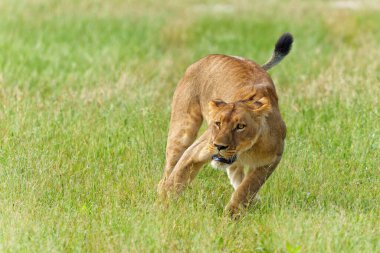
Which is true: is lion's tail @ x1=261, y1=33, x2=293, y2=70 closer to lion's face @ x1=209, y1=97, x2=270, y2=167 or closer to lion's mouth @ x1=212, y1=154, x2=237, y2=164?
lion's face @ x1=209, y1=97, x2=270, y2=167

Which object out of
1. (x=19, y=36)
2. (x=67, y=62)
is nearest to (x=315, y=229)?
(x=67, y=62)

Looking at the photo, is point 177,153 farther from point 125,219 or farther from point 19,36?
point 19,36

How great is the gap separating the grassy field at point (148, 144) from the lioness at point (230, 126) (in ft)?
0.51

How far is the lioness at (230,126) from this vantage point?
18.6ft

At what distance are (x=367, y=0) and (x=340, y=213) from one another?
12338mm

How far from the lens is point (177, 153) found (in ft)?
21.8

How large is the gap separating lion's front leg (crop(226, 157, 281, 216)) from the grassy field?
0.30 feet

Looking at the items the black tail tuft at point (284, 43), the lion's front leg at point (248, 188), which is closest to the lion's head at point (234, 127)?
the lion's front leg at point (248, 188)

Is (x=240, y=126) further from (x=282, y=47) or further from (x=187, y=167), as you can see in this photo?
(x=282, y=47)

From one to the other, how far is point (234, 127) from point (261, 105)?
270mm

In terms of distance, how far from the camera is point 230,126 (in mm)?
5613

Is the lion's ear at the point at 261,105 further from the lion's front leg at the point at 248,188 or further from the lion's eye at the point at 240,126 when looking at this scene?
the lion's front leg at the point at 248,188

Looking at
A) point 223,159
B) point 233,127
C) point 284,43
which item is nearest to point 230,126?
point 233,127

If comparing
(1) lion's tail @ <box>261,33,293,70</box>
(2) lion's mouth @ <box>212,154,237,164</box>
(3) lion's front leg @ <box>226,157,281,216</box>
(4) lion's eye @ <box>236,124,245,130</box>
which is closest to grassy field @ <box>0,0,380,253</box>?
(3) lion's front leg @ <box>226,157,281,216</box>
